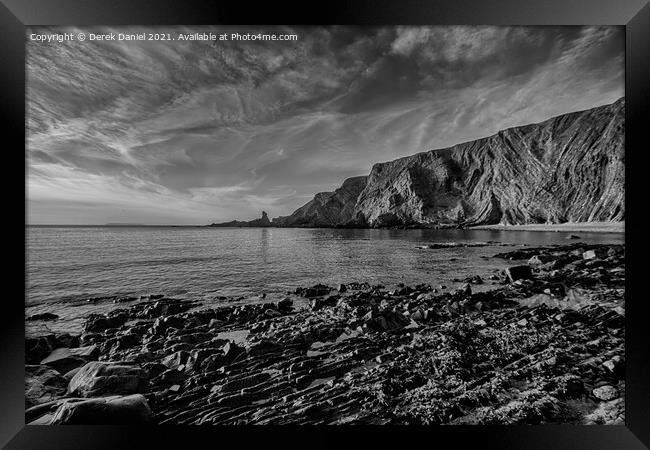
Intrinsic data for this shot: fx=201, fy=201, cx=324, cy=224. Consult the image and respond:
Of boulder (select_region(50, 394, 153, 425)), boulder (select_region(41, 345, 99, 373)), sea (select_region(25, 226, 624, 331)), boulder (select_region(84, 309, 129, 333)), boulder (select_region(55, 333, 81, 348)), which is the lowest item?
boulder (select_region(50, 394, 153, 425))

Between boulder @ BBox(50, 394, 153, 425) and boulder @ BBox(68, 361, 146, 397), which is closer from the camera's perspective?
boulder @ BBox(50, 394, 153, 425)

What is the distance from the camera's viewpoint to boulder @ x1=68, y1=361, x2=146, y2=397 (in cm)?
289

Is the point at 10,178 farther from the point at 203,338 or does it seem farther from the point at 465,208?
the point at 465,208

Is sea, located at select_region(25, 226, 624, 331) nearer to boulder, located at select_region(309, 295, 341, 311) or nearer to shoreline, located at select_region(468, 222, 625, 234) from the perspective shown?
shoreline, located at select_region(468, 222, 625, 234)

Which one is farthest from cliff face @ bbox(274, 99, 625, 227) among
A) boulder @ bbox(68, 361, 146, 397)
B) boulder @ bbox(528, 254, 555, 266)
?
boulder @ bbox(68, 361, 146, 397)

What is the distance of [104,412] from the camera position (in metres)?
2.76

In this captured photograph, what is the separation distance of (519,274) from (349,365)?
5287 millimetres

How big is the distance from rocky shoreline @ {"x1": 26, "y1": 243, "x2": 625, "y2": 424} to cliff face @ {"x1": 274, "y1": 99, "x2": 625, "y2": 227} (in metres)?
2.70

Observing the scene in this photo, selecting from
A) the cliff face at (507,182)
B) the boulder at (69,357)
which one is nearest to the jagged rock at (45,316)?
the boulder at (69,357)

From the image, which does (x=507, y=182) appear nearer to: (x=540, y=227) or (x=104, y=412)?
(x=540, y=227)

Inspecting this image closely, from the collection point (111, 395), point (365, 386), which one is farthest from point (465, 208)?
point (111, 395)

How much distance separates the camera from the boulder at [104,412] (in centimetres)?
276

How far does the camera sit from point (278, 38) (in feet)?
11.4
